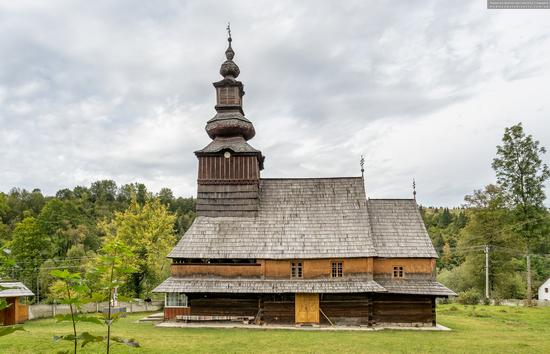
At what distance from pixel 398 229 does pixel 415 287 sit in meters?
3.47

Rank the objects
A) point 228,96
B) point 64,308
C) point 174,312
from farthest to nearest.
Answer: point 228,96 → point 64,308 → point 174,312

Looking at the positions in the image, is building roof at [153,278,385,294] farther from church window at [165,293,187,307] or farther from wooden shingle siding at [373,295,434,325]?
wooden shingle siding at [373,295,434,325]

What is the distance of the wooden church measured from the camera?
2158cm

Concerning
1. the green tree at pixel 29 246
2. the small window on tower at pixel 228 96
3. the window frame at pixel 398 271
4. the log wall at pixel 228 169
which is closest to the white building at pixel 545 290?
the window frame at pixel 398 271

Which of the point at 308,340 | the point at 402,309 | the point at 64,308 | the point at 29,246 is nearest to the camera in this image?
the point at 308,340

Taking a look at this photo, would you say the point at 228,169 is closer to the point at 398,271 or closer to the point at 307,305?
the point at 307,305

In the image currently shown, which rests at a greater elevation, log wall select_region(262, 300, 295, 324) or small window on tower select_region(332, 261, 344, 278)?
small window on tower select_region(332, 261, 344, 278)

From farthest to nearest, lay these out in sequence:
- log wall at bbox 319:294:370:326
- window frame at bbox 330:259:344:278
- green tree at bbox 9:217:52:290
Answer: green tree at bbox 9:217:52:290 → window frame at bbox 330:259:344:278 → log wall at bbox 319:294:370:326

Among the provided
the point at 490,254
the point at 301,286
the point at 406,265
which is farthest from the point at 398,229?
the point at 490,254

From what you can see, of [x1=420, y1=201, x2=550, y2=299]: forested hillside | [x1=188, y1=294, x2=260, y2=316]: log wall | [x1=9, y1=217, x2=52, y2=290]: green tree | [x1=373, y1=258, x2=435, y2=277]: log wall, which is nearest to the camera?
[x1=188, y1=294, x2=260, y2=316]: log wall

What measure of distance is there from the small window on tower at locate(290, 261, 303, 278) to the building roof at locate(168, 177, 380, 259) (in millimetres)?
523

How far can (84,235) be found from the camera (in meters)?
55.2

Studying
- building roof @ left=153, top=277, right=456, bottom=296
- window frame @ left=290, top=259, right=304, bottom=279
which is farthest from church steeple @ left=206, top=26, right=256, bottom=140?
building roof @ left=153, top=277, right=456, bottom=296

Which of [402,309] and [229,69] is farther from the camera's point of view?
[229,69]
